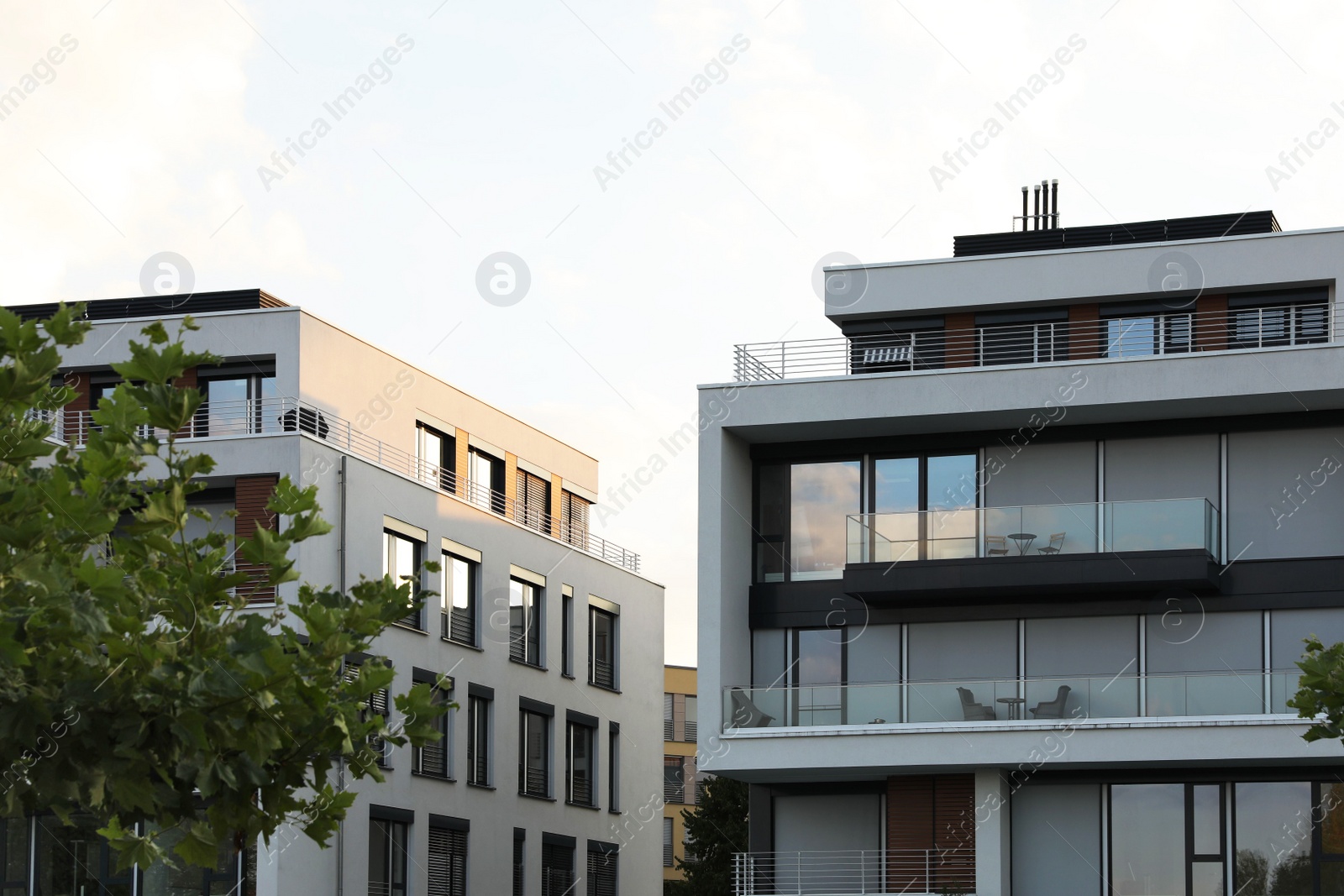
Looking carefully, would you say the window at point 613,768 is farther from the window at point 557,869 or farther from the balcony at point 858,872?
the balcony at point 858,872

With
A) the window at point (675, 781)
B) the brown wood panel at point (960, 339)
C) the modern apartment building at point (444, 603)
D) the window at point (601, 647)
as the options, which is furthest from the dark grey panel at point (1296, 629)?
the window at point (675, 781)

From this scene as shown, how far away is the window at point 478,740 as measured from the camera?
132ft

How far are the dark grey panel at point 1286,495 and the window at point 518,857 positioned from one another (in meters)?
19.6

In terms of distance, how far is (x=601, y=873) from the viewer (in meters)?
46.5

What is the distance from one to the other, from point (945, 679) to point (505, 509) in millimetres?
16990

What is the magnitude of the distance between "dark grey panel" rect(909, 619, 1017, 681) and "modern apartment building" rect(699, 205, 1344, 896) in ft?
0.14

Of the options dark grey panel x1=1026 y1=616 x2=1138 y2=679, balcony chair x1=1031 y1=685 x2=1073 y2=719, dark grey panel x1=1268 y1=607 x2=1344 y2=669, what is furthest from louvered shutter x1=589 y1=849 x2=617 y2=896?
dark grey panel x1=1268 y1=607 x2=1344 y2=669

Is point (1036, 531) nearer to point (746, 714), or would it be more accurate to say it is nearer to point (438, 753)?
point (746, 714)

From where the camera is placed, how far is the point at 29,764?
1075 cm

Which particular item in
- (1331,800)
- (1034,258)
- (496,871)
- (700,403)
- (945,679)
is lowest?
(496,871)

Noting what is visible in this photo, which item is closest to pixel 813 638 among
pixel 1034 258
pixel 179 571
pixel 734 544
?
pixel 734 544

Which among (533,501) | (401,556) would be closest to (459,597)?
(401,556)

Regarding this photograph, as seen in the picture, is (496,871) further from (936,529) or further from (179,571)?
(179,571)

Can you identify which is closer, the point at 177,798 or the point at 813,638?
the point at 177,798
